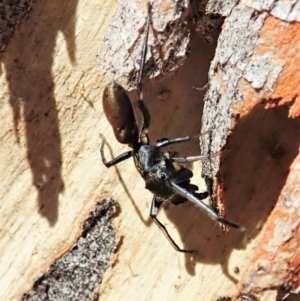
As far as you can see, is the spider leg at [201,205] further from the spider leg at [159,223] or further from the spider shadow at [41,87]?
the spider shadow at [41,87]

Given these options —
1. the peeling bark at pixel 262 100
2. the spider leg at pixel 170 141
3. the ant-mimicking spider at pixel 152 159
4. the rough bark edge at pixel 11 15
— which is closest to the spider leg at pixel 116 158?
the ant-mimicking spider at pixel 152 159

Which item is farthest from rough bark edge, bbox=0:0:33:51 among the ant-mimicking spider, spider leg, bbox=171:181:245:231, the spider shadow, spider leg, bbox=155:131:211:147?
spider leg, bbox=171:181:245:231

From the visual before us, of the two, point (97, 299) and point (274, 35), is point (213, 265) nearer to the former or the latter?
point (97, 299)

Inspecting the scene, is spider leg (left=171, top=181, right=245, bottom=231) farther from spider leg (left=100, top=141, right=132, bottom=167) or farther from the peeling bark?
spider leg (left=100, top=141, right=132, bottom=167)

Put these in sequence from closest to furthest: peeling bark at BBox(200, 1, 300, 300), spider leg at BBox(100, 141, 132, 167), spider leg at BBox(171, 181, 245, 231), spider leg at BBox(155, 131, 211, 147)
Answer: peeling bark at BBox(200, 1, 300, 300) < spider leg at BBox(171, 181, 245, 231) < spider leg at BBox(155, 131, 211, 147) < spider leg at BBox(100, 141, 132, 167)

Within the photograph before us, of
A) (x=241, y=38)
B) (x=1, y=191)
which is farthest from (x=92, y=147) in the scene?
(x=241, y=38)

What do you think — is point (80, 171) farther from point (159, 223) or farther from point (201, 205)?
point (201, 205)

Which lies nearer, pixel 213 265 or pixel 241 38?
pixel 241 38
